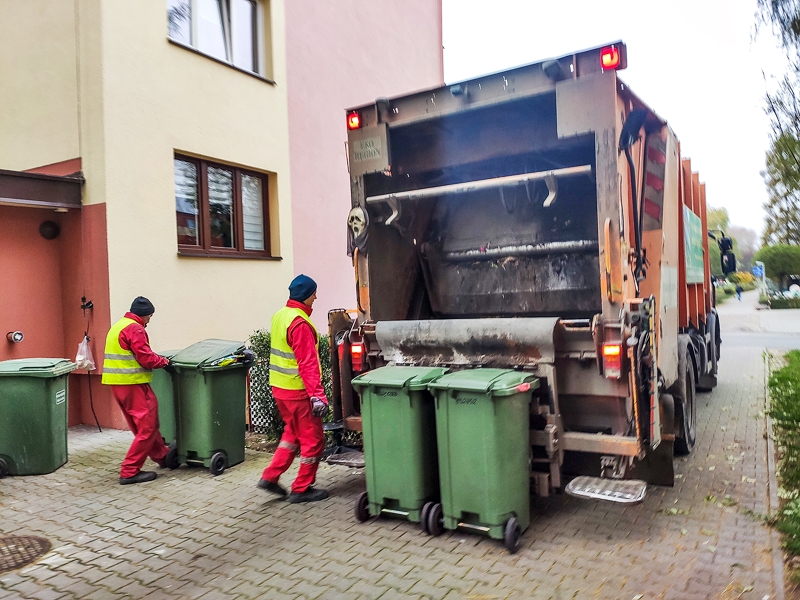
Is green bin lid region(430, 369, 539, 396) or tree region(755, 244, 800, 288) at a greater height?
tree region(755, 244, 800, 288)

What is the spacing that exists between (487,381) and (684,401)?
8.38 ft

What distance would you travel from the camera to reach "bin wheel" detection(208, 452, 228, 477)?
5.19 meters

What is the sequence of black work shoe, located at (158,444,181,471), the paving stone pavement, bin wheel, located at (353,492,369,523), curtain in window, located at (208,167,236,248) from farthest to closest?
curtain in window, located at (208,167,236,248) → black work shoe, located at (158,444,181,471) → bin wheel, located at (353,492,369,523) → the paving stone pavement

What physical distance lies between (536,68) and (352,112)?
4.76ft

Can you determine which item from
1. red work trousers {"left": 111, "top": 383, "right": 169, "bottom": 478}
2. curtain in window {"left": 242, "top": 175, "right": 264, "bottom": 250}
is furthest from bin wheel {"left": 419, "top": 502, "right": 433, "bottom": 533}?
curtain in window {"left": 242, "top": 175, "right": 264, "bottom": 250}

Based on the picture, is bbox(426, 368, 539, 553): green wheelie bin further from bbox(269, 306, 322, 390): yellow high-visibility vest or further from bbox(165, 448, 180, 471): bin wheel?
bbox(165, 448, 180, 471): bin wheel

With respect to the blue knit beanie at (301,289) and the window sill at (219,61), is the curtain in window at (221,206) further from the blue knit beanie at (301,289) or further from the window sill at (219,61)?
the blue knit beanie at (301,289)

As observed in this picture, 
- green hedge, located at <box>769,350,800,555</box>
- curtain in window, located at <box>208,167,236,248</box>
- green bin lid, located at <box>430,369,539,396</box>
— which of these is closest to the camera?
green bin lid, located at <box>430,369,539,396</box>

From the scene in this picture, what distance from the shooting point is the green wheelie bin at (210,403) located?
5180mm

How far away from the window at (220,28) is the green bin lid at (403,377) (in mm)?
5494

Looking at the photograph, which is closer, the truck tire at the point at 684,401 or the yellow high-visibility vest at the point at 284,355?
the yellow high-visibility vest at the point at 284,355

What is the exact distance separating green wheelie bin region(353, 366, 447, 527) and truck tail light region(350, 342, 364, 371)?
73 cm

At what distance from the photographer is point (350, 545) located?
3.72 m

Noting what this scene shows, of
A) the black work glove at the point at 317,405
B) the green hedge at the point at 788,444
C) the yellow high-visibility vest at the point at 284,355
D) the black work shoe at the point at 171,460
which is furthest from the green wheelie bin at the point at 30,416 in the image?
the green hedge at the point at 788,444
